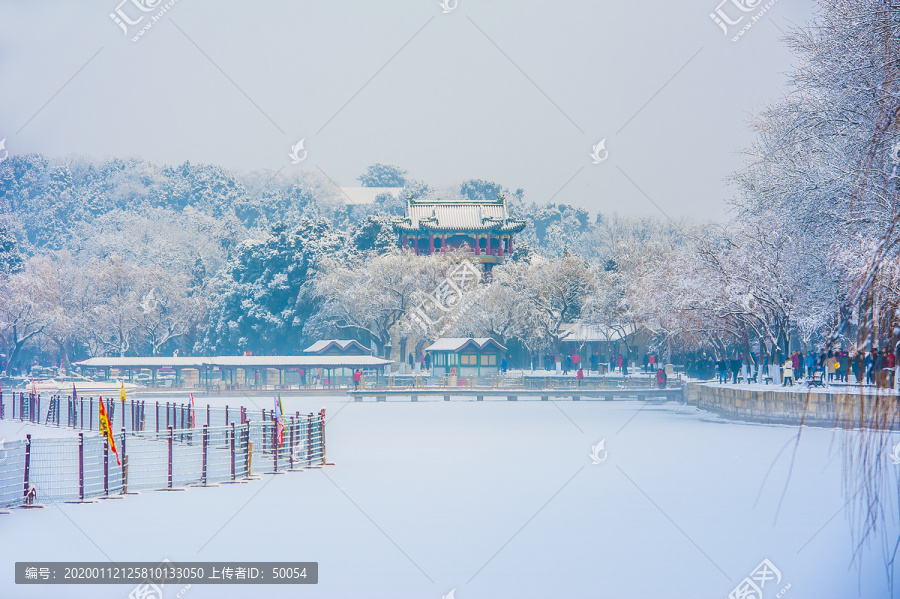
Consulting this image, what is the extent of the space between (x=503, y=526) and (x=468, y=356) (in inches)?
1735

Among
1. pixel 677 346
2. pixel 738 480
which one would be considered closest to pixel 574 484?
pixel 738 480

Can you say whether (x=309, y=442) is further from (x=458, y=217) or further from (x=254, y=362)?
(x=458, y=217)

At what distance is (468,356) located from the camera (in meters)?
63.1

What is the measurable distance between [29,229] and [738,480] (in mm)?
104449

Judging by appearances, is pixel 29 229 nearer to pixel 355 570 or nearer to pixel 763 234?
pixel 763 234

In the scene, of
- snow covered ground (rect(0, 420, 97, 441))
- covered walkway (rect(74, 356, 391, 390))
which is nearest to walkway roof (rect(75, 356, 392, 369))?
covered walkway (rect(74, 356, 391, 390))

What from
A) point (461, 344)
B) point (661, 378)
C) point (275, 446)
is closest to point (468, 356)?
point (461, 344)

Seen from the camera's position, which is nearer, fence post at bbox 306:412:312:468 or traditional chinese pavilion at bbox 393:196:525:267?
fence post at bbox 306:412:312:468

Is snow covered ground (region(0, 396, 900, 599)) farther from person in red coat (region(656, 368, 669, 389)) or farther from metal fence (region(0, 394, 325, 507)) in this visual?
person in red coat (region(656, 368, 669, 389))

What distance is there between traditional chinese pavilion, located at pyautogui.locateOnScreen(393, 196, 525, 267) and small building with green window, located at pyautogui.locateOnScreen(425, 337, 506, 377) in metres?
17.3

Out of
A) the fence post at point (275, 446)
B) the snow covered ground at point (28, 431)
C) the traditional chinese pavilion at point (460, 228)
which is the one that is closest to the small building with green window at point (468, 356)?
the traditional chinese pavilion at point (460, 228)

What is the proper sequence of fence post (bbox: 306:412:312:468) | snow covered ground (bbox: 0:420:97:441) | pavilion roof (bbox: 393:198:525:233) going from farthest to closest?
1. pavilion roof (bbox: 393:198:525:233)
2. snow covered ground (bbox: 0:420:97:441)
3. fence post (bbox: 306:412:312:468)

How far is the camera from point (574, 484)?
25172mm

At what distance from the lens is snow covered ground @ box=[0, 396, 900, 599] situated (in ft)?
47.8
